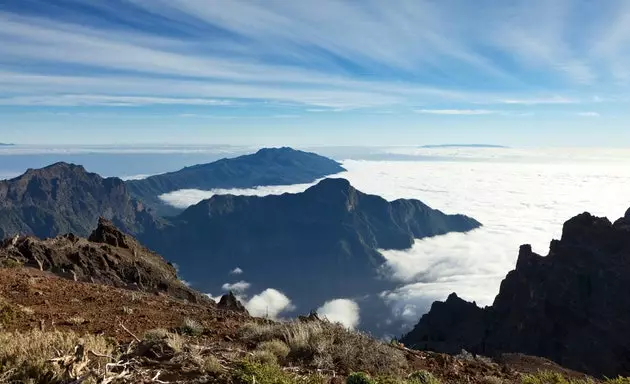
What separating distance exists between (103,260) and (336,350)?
120 feet

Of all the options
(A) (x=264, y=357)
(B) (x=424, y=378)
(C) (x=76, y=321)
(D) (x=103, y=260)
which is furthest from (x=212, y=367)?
(D) (x=103, y=260)

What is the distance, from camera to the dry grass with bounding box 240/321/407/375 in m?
9.87

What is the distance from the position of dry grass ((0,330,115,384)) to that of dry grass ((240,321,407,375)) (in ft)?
12.9

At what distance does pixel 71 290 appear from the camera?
1767 cm

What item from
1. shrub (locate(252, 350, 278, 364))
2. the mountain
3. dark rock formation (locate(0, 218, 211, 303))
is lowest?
the mountain

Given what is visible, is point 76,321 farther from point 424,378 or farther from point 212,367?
point 424,378

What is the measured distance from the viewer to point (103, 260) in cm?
4147

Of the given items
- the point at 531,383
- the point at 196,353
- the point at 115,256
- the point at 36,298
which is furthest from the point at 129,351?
the point at 115,256

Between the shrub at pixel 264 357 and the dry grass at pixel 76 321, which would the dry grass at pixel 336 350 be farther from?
the dry grass at pixel 76 321

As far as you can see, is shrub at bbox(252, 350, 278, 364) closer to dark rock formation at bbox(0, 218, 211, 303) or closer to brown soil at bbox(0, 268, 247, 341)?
brown soil at bbox(0, 268, 247, 341)

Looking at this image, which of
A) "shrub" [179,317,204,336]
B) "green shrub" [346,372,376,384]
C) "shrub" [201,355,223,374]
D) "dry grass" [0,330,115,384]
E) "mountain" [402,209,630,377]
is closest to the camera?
"dry grass" [0,330,115,384]

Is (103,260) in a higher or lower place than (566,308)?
higher

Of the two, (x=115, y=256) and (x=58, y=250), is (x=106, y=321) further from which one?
(x=115, y=256)

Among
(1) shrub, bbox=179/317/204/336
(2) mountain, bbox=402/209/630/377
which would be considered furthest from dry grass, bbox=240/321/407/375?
(2) mountain, bbox=402/209/630/377
